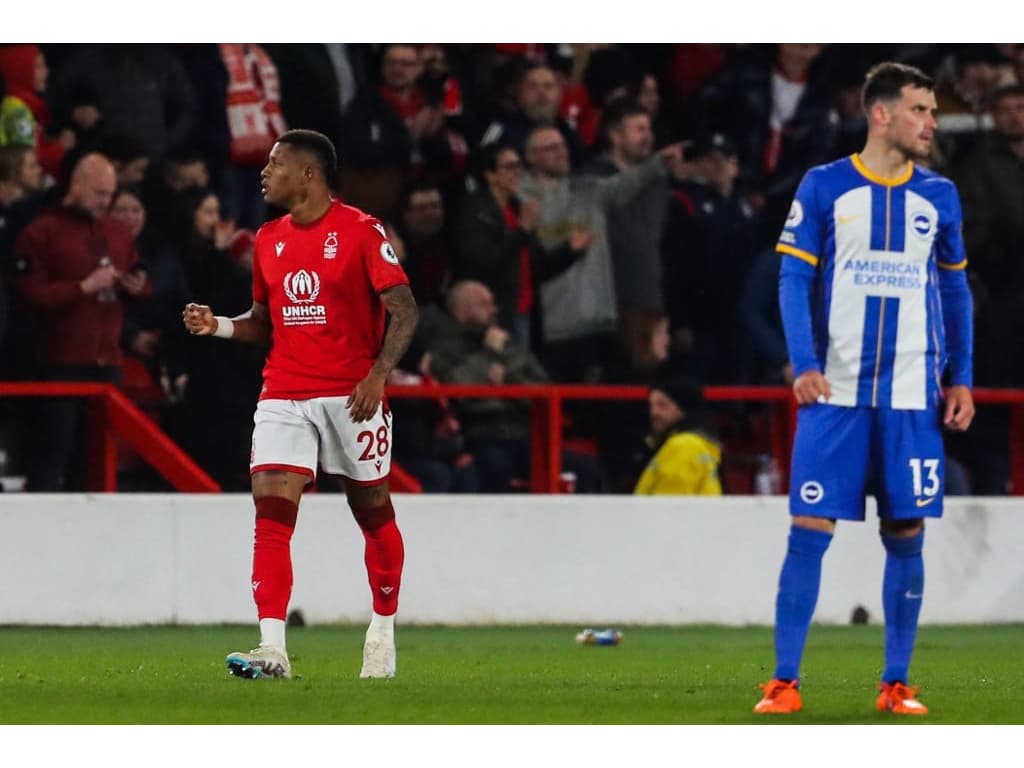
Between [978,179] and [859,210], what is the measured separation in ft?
29.3

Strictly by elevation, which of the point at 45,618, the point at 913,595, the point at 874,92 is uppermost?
A: the point at 874,92

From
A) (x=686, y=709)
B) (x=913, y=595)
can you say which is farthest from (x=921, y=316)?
(x=686, y=709)

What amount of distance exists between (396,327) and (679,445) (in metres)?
5.38

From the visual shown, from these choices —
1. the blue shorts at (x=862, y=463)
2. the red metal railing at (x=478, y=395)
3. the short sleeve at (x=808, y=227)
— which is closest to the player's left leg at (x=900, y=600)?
the blue shorts at (x=862, y=463)

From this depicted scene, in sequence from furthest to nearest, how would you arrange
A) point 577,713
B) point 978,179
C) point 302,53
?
point 978,179 → point 302,53 → point 577,713

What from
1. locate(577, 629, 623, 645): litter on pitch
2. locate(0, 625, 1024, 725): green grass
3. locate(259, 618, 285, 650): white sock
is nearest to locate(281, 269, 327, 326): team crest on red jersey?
locate(259, 618, 285, 650): white sock

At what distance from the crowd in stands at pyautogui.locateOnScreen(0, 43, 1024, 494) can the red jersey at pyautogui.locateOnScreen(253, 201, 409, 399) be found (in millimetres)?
4231

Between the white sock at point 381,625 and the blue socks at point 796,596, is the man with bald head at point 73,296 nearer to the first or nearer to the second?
the white sock at point 381,625

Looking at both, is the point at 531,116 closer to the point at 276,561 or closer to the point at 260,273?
the point at 260,273

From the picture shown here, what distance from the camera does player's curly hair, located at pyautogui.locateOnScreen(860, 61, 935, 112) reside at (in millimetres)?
7535

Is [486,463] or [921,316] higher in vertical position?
[921,316]

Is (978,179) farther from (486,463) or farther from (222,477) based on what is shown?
(222,477)

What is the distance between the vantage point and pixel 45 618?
41.3 ft

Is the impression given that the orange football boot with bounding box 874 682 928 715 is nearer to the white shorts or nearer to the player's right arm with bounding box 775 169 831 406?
the player's right arm with bounding box 775 169 831 406
